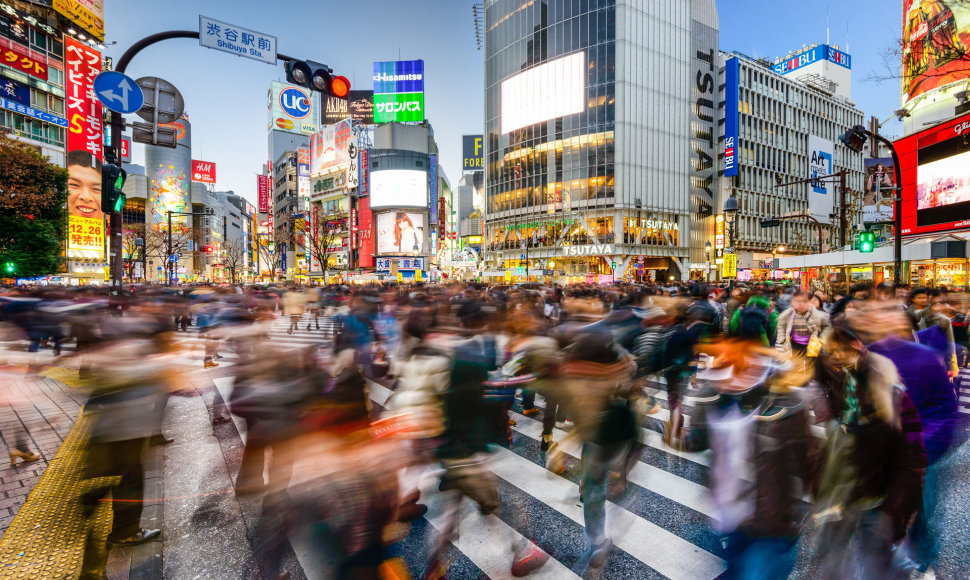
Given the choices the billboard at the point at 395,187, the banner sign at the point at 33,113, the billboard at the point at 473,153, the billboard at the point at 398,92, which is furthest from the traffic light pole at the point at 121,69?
the billboard at the point at 473,153

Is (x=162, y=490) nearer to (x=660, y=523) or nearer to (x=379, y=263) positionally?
(x=660, y=523)

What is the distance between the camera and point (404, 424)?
3250 mm

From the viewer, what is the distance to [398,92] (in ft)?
271

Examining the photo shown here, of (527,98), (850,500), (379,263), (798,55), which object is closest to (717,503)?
(850,500)

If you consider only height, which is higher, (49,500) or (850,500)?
(850,500)

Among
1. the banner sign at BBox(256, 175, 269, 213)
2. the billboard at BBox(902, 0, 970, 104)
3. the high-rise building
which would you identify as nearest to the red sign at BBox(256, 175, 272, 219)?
the banner sign at BBox(256, 175, 269, 213)

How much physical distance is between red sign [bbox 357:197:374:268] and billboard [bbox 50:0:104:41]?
115ft

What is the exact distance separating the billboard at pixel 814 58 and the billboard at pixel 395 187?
84633 millimetres

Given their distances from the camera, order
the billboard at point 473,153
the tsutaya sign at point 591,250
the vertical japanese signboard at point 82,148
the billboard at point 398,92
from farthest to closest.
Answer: the billboard at point 473,153 < the billboard at point 398,92 < the tsutaya sign at point 591,250 < the vertical japanese signboard at point 82,148

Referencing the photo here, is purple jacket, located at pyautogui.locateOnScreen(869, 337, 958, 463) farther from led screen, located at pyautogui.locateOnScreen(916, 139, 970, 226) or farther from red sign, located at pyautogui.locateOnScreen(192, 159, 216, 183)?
red sign, located at pyautogui.locateOnScreen(192, 159, 216, 183)

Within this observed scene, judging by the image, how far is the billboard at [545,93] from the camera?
50.3 metres

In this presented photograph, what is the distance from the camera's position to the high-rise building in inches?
1937

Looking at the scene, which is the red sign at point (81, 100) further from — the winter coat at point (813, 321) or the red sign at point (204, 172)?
the red sign at point (204, 172)

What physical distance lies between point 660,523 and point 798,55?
13001 cm
